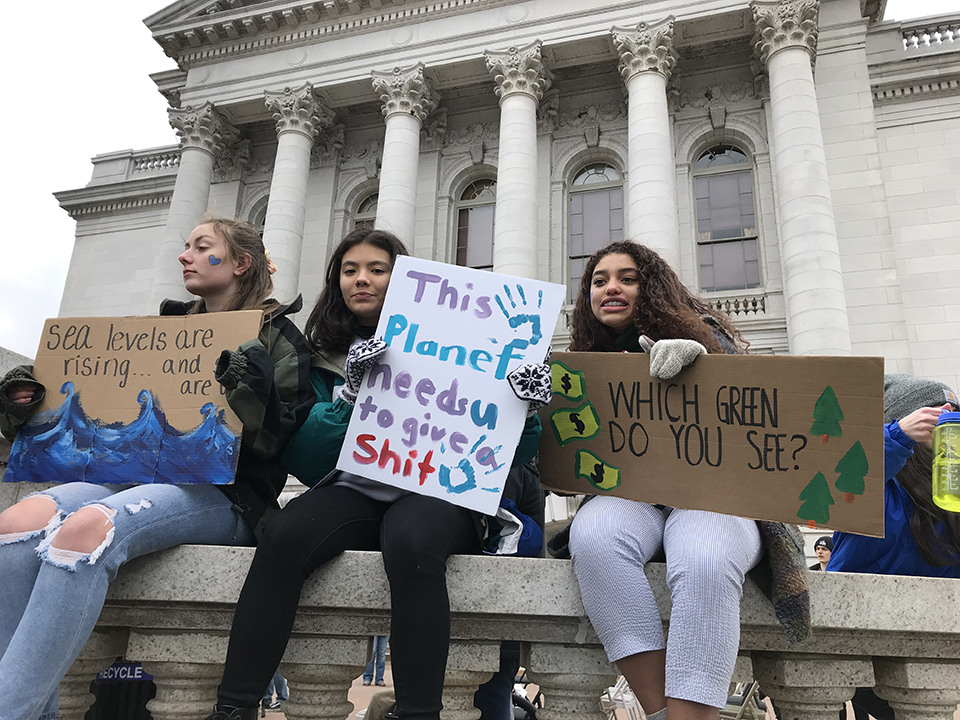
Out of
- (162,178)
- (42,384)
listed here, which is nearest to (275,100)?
(162,178)

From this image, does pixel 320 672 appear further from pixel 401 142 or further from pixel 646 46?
pixel 646 46

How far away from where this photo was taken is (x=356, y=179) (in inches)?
762

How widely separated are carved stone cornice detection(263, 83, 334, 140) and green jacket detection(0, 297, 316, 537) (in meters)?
16.7

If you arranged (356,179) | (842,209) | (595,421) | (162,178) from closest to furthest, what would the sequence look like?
(595,421) → (842,209) → (356,179) → (162,178)

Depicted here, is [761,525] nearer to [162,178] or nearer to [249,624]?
[249,624]

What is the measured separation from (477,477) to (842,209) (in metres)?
15.2

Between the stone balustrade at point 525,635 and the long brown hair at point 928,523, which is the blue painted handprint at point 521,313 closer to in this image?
the stone balustrade at point 525,635

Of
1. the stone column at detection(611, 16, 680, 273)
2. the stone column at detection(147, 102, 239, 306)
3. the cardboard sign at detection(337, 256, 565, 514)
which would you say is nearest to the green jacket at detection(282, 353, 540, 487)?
the cardboard sign at detection(337, 256, 565, 514)

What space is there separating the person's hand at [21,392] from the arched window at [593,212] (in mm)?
14512

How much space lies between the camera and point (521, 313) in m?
2.55

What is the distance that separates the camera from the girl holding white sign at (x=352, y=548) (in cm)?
196

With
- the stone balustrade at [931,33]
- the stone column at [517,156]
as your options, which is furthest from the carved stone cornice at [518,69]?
the stone balustrade at [931,33]

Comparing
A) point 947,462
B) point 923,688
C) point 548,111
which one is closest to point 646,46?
point 548,111

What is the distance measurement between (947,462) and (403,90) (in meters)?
17.0
